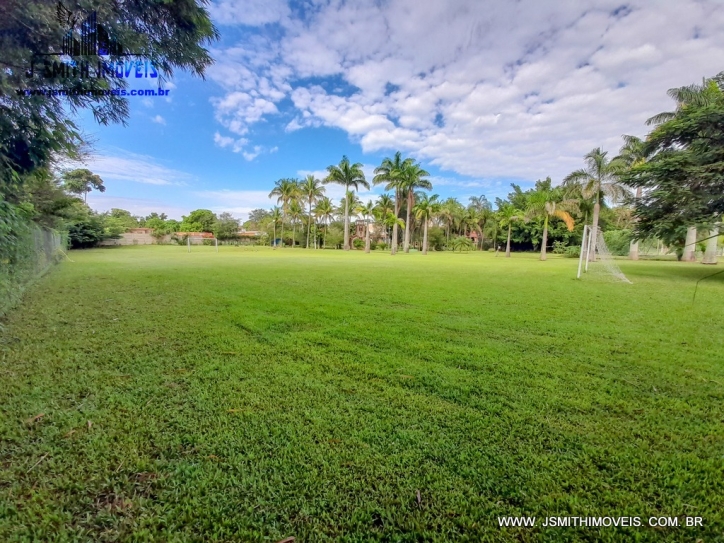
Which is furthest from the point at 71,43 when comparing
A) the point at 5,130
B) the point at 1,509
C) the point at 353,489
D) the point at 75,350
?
the point at 353,489

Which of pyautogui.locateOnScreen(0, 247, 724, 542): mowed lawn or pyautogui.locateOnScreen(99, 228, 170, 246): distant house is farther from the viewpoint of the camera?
pyautogui.locateOnScreen(99, 228, 170, 246): distant house

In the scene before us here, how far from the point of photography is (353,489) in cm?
173

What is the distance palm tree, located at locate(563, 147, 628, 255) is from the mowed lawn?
23.6 meters

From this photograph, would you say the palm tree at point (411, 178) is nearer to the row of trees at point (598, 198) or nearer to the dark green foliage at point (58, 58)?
the row of trees at point (598, 198)

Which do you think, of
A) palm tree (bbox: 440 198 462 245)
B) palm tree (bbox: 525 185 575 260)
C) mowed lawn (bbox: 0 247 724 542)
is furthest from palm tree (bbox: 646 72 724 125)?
palm tree (bbox: 440 198 462 245)

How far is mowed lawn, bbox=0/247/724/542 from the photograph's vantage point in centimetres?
158

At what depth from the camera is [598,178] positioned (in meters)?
23.8

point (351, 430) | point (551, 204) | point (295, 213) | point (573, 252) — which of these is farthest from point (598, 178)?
point (295, 213)

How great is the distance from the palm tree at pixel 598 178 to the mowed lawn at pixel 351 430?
2359 cm

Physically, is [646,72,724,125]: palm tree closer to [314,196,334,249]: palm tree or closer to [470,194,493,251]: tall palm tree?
[470,194,493,251]: tall palm tree

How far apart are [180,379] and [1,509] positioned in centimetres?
148

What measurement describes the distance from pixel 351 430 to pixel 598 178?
29.4 m

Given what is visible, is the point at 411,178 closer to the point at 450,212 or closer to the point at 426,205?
the point at 426,205

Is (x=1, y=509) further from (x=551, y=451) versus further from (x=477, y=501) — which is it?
(x=551, y=451)
